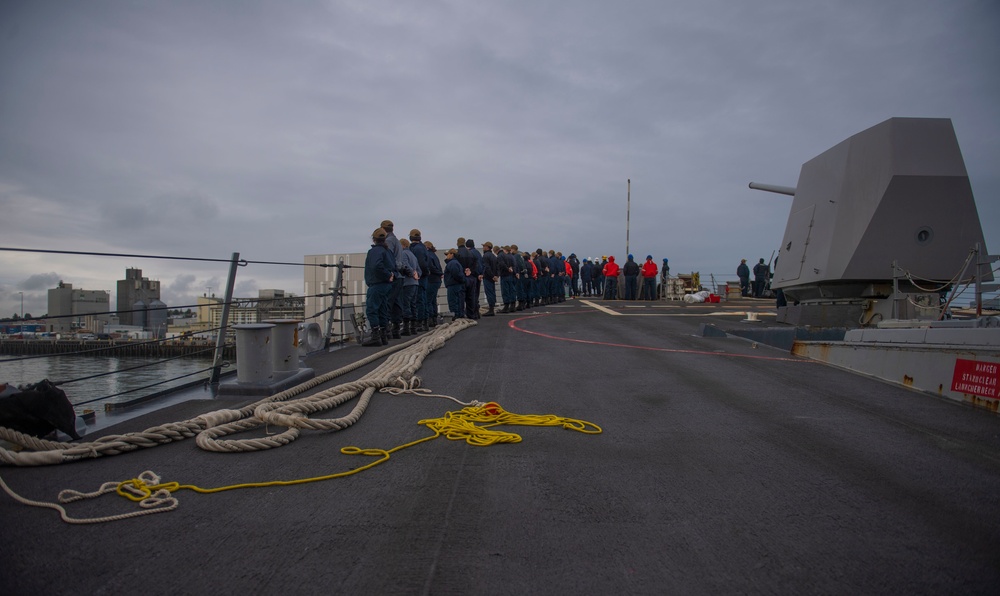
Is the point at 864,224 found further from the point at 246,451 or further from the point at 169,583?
the point at 169,583

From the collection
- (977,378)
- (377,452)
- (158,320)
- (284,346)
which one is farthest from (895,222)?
(158,320)

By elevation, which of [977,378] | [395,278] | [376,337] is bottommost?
[376,337]

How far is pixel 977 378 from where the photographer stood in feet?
14.6

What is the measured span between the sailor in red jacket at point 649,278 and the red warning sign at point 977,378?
67.5 feet

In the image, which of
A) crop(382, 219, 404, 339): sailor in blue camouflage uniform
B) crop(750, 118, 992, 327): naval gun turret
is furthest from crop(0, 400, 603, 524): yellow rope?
crop(750, 118, 992, 327): naval gun turret

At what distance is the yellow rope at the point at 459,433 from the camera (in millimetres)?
2686

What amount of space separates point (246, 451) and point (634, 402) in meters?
3.04

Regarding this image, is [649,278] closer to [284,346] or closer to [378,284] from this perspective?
[378,284]

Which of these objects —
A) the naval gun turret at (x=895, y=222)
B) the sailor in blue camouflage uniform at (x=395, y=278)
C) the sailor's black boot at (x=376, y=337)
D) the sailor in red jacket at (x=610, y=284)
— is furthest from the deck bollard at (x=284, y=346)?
the sailor in red jacket at (x=610, y=284)

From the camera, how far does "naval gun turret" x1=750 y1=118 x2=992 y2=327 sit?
746 centimetres

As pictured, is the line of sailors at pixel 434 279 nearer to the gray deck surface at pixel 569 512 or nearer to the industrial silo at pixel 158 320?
the industrial silo at pixel 158 320

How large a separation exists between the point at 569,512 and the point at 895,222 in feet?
25.3

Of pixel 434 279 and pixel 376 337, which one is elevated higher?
pixel 434 279

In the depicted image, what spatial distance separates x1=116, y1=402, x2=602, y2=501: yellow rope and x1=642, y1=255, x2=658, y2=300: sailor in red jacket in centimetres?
2214
